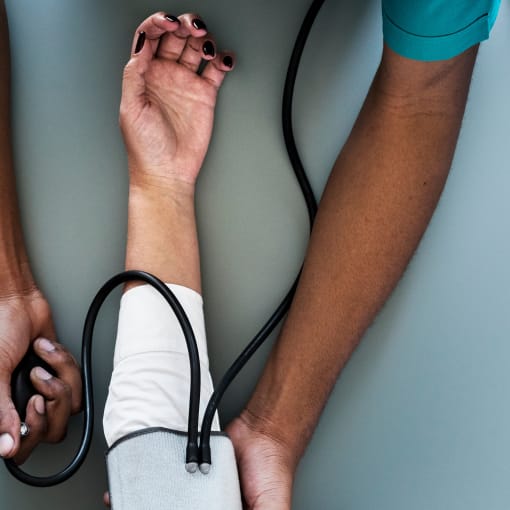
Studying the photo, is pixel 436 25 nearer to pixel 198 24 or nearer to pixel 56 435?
pixel 198 24

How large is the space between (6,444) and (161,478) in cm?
19

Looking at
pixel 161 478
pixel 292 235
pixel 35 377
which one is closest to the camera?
pixel 161 478

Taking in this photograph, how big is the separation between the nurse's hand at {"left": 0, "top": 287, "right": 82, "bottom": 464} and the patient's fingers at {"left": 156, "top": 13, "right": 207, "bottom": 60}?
15.1 inches

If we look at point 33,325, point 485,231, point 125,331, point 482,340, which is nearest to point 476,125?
point 485,231

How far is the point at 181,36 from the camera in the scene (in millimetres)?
896

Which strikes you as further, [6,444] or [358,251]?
[358,251]

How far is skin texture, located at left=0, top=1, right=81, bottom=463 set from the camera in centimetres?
77

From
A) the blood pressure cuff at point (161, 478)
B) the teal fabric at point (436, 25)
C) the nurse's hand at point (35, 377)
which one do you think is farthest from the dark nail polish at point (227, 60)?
the blood pressure cuff at point (161, 478)

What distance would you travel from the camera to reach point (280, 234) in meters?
0.89

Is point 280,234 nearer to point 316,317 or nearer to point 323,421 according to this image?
point 316,317

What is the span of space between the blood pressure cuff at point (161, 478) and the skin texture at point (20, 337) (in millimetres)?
119

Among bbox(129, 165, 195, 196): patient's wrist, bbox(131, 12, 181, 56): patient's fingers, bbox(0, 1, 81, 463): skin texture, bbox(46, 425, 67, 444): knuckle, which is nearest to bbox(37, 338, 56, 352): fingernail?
bbox(0, 1, 81, 463): skin texture

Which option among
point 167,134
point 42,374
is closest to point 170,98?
point 167,134

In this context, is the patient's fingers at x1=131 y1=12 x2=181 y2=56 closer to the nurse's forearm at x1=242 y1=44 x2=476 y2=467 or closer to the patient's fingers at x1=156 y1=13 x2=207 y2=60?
the patient's fingers at x1=156 y1=13 x2=207 y2=60
